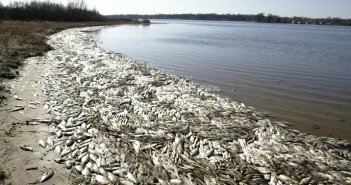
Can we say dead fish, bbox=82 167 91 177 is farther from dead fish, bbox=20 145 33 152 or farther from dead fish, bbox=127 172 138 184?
dead fish, bbox=20 145 33 152

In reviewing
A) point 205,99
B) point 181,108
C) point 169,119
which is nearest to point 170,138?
point 169,119

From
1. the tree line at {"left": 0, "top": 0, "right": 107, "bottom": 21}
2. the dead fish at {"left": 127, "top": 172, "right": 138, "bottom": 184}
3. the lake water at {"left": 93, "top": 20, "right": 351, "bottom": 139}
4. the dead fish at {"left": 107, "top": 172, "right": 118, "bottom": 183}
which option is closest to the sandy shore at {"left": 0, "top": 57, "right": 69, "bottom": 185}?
the dead fish at {"left": 107, "top": 172, "right": 118, "bottom": 183}

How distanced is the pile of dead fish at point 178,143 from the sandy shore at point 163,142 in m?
0.03

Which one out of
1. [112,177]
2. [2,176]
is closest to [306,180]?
[112,177]

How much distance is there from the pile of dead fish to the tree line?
99.5 metres

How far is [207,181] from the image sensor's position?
6996 mm

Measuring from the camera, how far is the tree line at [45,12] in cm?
9894

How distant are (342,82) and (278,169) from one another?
15.1 meters

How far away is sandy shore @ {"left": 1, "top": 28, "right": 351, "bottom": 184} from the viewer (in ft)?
24.1

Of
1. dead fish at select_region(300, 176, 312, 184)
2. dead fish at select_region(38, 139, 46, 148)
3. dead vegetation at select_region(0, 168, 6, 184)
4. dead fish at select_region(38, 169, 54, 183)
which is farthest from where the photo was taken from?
dead fish at select_region(38, 139, 46, 148)

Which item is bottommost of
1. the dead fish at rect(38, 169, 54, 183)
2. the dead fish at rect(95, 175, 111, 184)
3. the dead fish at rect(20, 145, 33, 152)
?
the dead fish at rect(38, 169, 54, 183)

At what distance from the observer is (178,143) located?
345 inches

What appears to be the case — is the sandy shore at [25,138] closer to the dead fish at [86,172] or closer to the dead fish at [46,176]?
the dead fish at [46,176]

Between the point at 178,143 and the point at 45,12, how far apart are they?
Answer: 114m
